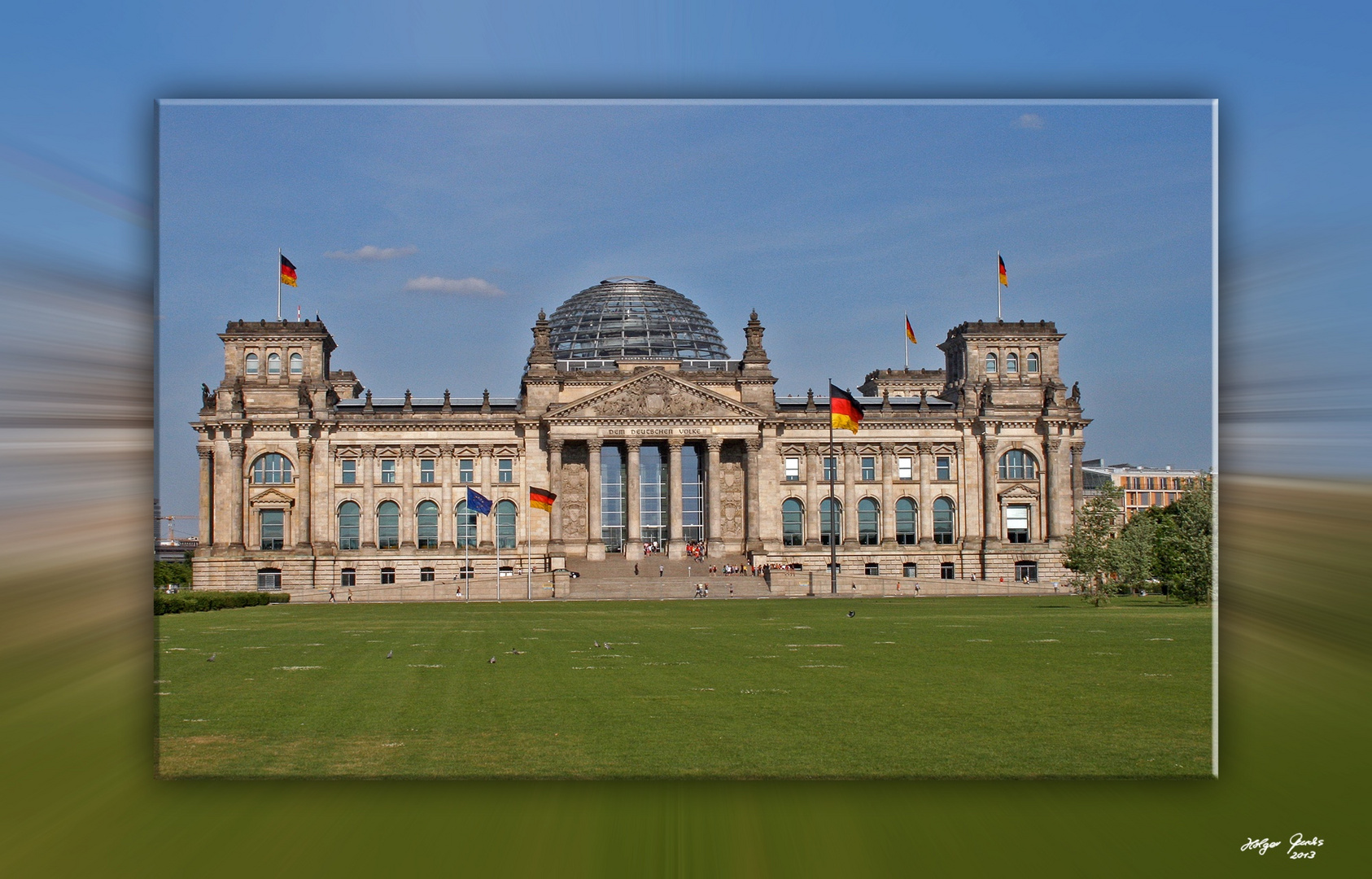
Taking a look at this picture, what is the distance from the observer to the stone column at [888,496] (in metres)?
92.8

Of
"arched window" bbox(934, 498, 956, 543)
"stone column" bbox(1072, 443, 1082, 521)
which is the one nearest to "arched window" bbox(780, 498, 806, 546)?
"arched window" bbox(934, 498, 956, 543)

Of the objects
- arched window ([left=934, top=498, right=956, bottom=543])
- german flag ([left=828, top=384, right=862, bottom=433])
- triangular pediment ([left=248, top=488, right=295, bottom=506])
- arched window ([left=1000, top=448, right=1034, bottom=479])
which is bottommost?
arched window ([left=934, top=498, right=956, bottom=543])

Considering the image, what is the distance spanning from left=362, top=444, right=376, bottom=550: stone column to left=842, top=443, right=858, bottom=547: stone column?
105 ft

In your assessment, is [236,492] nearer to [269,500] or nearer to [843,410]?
[269,500]

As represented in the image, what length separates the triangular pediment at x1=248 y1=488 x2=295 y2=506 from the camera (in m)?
89.1

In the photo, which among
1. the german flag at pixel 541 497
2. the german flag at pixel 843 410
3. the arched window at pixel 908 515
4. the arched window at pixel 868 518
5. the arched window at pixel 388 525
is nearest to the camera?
the german flag at pixel 843 410

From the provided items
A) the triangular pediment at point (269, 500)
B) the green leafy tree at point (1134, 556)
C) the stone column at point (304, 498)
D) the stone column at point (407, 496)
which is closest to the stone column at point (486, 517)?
the stone column at point (407, 496)

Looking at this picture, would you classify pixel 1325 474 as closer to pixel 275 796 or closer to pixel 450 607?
pixel 275 796

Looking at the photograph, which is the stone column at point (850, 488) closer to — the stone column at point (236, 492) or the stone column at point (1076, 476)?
the stone column at point (1076, 476)

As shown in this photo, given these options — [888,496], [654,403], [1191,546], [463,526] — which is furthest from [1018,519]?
[1191,546]

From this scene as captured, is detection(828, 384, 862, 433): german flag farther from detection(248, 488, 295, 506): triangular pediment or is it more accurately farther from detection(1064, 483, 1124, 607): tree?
detection(248, 488, 295, 506): triangular pediment

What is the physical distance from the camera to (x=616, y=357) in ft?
333

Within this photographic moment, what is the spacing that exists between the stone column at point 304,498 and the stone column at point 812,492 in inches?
1323

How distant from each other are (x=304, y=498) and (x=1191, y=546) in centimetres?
5967
